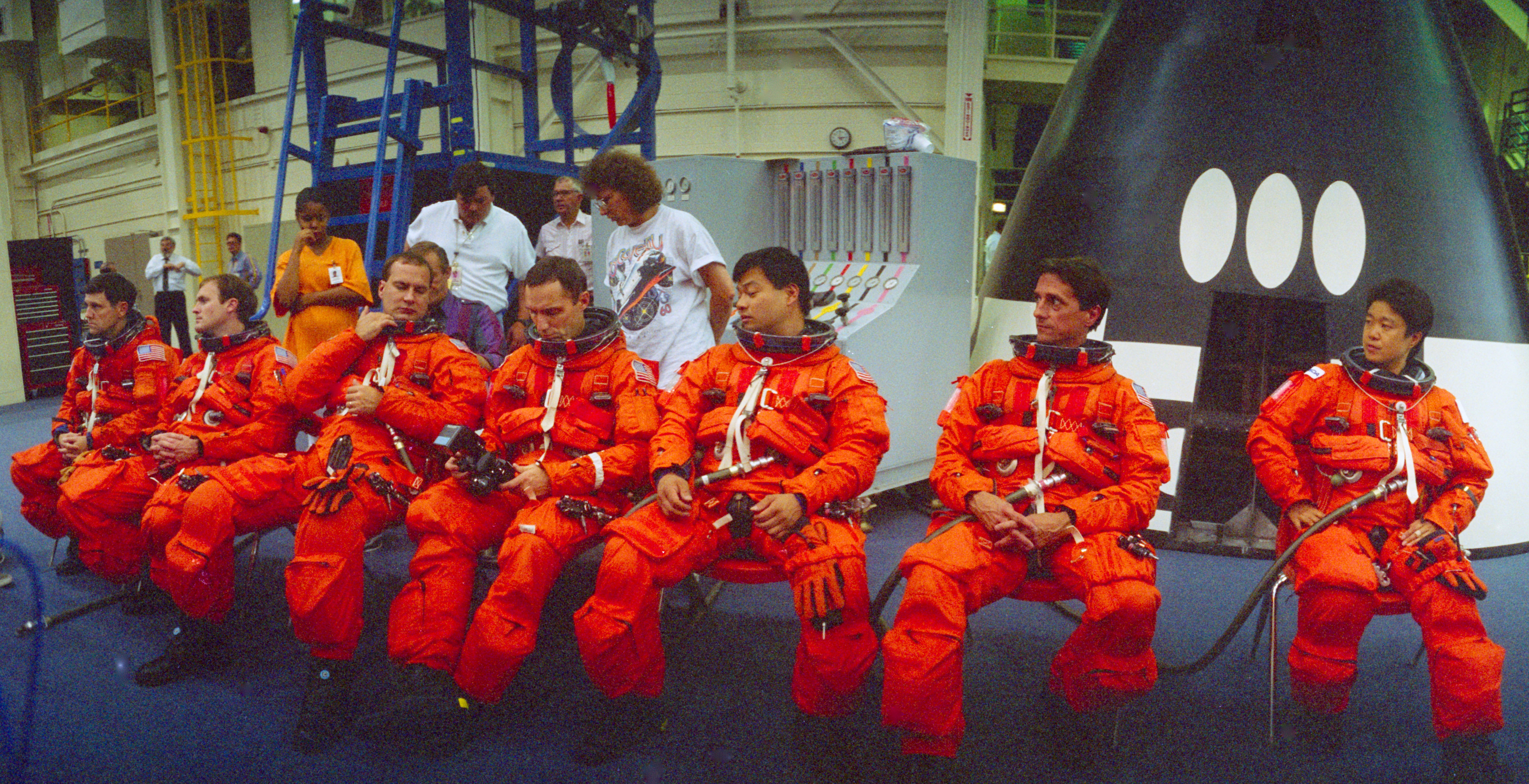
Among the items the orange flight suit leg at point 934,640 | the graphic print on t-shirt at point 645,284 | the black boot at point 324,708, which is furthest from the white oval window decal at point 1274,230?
the black boot at point 324,708

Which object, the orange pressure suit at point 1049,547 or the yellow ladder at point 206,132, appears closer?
the orange pressure suit at point 1049,547

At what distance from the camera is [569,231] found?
4.73 m

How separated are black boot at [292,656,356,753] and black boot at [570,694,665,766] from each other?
0.67m

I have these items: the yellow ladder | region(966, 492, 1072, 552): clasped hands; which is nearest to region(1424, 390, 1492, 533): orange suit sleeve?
region(966, 492, 1072, 552): clasped hands

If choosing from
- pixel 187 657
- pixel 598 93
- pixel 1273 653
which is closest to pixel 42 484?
pixel 187 657

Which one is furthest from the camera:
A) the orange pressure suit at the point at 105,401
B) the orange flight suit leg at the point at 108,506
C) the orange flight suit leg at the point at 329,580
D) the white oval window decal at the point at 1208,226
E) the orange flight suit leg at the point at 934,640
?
the white oval window decal at the point at 1208,226

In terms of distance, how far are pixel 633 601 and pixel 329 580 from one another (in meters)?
0.89

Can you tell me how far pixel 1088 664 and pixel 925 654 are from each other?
0.49 metres

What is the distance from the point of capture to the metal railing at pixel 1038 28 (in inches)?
403

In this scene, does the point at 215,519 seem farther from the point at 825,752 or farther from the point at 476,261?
the point at 825,752

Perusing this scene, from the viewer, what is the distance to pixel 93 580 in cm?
376

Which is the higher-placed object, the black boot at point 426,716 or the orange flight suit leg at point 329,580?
the orange flight suit leg at point 329,580

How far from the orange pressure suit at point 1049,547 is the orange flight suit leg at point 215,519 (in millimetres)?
1941

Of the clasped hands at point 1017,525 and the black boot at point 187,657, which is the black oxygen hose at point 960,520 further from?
the black boot at point 187,657
